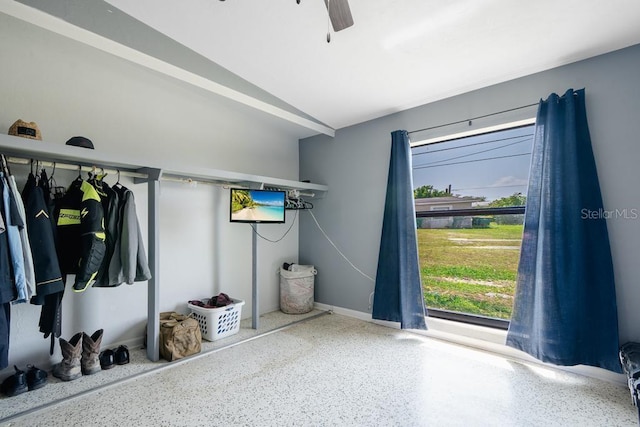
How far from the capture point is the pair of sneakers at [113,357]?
226 cm

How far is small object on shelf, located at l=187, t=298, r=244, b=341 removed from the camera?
110 inches

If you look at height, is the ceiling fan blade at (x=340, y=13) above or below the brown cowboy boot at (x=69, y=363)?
above

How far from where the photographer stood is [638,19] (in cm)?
182

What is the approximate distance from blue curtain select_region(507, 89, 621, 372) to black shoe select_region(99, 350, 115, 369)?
3.32 meters

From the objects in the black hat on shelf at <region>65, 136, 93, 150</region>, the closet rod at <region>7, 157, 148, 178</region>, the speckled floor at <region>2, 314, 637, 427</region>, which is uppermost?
the black hat on shelf at <region>65, 136, 93, 150</region>

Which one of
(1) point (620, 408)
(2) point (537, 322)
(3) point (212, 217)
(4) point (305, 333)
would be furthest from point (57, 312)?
(1) point (620, 408)

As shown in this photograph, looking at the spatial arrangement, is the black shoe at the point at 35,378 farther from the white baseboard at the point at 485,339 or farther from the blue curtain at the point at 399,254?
the white baseboard at the point at 485,339

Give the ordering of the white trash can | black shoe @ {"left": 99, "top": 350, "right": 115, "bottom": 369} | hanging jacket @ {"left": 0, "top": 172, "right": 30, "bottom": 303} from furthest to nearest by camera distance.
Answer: the white trash can < black shoe @ {"left": 99, "top": 350, "right": 115, "bottom": 369} < hanging jacket @ {"left": 0, "top": 172, "right": 30, "bottom": 303}

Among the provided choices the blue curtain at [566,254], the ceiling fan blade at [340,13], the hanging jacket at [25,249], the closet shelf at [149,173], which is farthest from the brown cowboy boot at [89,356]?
the blue curtain at [566,254]

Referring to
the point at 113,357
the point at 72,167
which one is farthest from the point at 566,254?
the point at 72,167

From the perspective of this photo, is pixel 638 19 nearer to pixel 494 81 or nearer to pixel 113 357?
pixel 494 81

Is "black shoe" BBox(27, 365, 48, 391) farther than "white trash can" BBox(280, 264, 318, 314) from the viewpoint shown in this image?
No

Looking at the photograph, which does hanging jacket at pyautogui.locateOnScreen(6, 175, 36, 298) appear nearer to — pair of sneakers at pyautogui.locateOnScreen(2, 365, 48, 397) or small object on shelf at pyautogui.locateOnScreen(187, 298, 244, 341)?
pair of sneakers at pyautogui.locateOnScreen(2, 365, 48, 397)

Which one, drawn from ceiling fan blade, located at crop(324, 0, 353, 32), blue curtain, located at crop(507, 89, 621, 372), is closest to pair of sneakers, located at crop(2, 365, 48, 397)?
ceiling fan blade, located at crop(324, 0, 353, 32)
